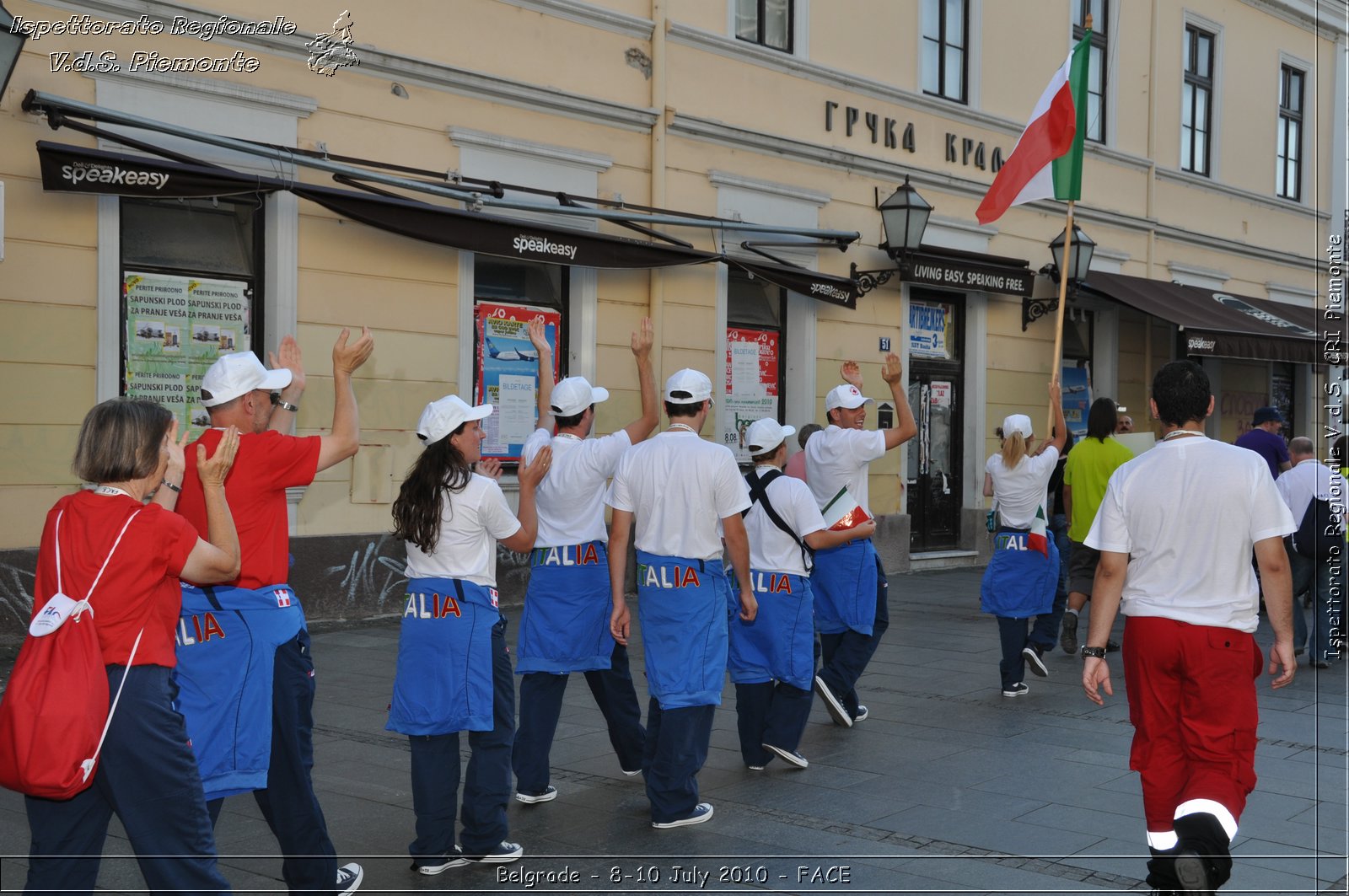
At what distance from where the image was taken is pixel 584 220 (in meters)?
12.1

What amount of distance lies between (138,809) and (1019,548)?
6.22 metres

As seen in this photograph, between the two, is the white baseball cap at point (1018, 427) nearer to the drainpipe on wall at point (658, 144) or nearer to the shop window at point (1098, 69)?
the drainpipe on wall at point (658, 144)

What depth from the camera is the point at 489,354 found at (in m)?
11.6

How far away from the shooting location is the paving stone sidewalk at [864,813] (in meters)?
4.79

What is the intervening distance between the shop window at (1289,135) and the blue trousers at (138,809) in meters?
22.5

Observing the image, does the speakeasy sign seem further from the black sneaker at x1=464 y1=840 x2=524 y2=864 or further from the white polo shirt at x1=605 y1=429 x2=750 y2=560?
the black sneaker at x1=464 y1=840 x2=524 y2=864

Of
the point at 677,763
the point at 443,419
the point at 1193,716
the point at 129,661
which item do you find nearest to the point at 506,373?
the point at 677,763

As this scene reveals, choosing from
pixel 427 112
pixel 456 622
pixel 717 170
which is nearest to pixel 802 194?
pixel 717 170

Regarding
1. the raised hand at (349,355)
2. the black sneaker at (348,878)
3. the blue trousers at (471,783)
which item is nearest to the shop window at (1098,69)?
the blue trousers at (471,783)

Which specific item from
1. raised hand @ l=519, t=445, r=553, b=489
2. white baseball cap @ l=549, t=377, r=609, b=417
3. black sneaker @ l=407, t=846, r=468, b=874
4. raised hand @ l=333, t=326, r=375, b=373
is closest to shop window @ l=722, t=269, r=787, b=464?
white baseball cap @ l=549, t=377, r=609, b=417

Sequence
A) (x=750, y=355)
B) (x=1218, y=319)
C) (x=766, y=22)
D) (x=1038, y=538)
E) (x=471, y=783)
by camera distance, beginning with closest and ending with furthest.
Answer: (x=471, y=783) < (x=1038, y=538) < (x=750, y=355) < (x=766, y=22) < (x=1218, y=319)

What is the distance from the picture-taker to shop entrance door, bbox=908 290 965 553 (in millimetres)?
15773

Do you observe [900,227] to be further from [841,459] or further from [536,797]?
[536,797]

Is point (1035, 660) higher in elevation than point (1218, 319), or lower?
lower
